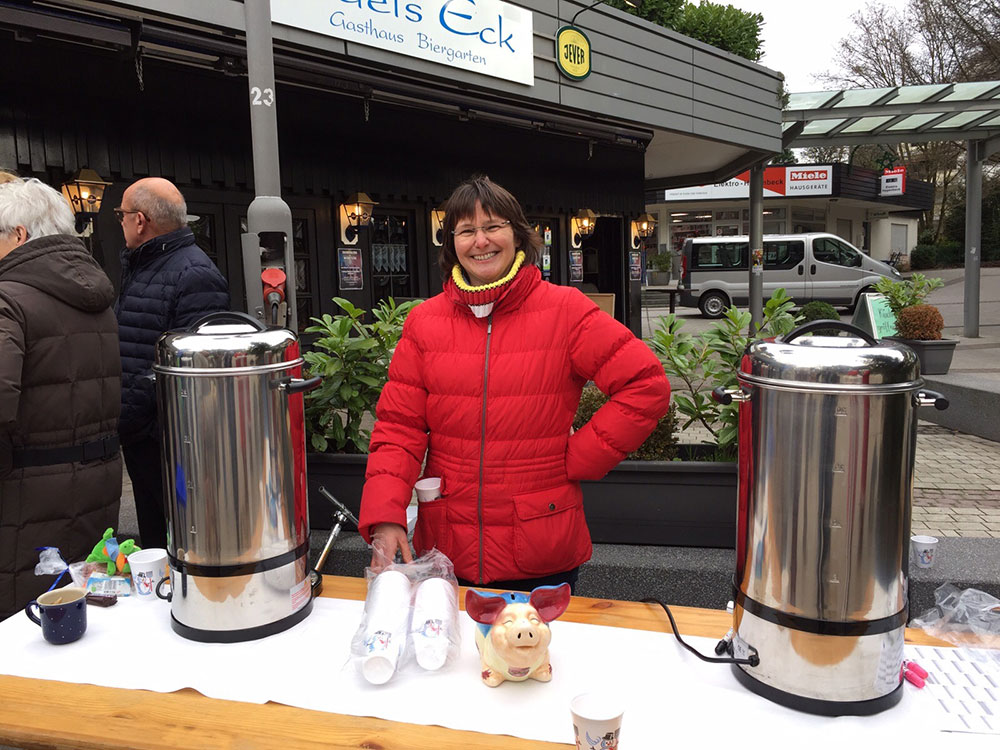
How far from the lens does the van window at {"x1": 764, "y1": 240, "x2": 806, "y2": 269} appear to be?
69.3ft

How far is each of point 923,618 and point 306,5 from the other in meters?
6.35

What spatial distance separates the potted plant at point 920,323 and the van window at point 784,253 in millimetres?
12292

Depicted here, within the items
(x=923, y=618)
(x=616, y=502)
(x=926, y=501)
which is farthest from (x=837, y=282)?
(x=923, y=618)

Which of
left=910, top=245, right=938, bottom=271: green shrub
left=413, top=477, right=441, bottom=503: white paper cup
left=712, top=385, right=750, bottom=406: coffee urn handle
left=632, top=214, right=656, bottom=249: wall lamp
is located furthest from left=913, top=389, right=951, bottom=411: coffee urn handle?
left=910, top=245, right=938, bottom=271: green shrub

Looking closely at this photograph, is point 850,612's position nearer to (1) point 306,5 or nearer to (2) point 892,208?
(1) point 306,5

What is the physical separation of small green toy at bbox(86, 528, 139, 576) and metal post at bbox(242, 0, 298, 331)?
1.53 m

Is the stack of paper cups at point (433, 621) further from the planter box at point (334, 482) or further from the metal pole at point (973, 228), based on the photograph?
the metal pole at point (973, 228)

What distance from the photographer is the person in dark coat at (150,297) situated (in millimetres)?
2957

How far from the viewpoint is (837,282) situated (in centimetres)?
2089

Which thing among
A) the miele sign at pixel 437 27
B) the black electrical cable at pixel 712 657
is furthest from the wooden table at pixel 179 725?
the miele sign at pixel 437 27

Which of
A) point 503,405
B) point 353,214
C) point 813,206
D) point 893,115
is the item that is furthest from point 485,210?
point 813,206

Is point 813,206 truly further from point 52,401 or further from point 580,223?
point 52,401

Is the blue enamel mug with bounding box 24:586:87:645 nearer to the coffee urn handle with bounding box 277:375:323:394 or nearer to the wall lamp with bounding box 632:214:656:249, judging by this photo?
the coffee urn handle with bounding box 277:375:323:394

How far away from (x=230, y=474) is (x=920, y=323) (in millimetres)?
8907
